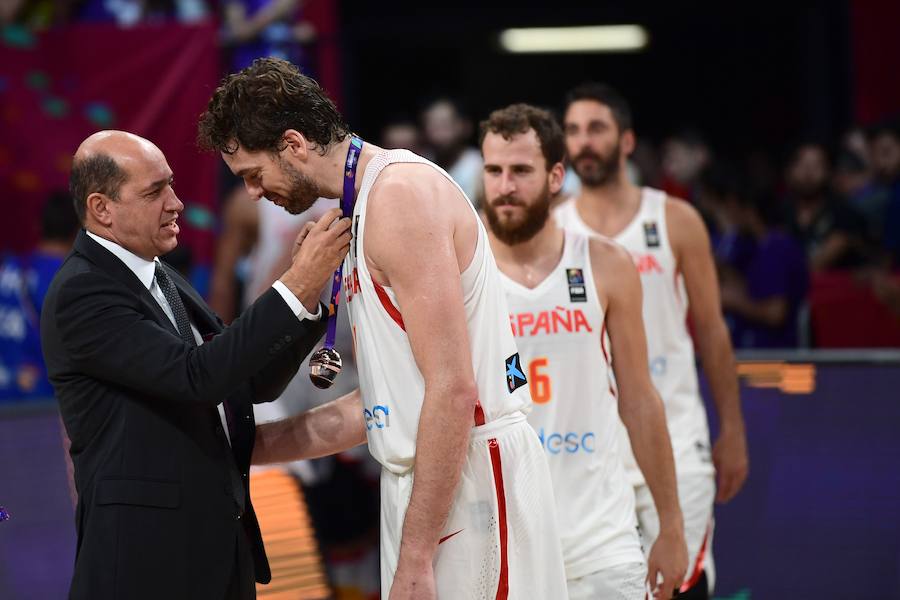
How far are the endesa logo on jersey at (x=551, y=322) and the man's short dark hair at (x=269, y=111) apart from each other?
134 cm

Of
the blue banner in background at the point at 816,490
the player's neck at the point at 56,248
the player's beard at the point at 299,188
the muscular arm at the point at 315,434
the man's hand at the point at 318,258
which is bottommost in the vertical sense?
the blue banner in background at the point at 816,490

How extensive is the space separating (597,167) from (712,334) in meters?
0.89

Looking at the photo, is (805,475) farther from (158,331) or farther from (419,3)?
(419,3)

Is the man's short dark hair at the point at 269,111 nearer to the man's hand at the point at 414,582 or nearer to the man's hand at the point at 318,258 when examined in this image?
the man's hand at the point at 318,258

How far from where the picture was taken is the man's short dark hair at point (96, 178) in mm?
3305

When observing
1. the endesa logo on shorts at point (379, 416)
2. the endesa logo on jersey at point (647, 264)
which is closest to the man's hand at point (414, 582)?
the endesa logo on shorts at point (379, 416)

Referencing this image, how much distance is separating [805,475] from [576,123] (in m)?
2.15

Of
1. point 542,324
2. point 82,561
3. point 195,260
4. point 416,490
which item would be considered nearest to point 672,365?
point 542,324

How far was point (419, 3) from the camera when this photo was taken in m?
11.8

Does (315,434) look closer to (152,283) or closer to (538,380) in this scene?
(152,283)

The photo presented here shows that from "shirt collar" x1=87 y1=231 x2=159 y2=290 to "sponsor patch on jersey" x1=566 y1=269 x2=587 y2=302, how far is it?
5.23ft

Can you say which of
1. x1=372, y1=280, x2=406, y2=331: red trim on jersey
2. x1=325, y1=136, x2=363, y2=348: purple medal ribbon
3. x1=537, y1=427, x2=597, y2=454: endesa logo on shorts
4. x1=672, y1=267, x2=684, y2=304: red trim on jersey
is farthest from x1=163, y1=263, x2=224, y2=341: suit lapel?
x1=672, y1=267, x2=684, y2=304: red trim on jersey

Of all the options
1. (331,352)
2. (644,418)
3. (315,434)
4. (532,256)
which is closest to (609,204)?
(532,256)

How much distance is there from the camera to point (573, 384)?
434 cm
